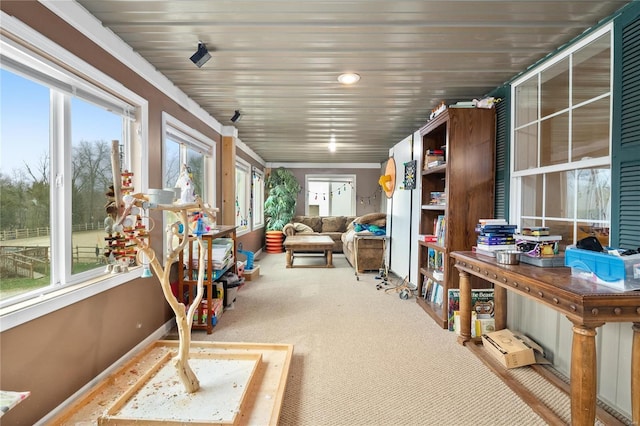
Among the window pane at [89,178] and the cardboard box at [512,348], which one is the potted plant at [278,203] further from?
Result: the cardboard box at [512,348]

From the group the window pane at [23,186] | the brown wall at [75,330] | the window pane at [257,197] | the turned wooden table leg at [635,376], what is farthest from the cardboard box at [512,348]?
the window pane at [257,197]

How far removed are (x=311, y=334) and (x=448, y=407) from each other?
123cm

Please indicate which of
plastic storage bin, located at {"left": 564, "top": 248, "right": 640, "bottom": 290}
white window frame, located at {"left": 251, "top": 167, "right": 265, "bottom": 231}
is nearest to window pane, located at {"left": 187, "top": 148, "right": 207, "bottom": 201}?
white window frame, located at {"left": 251, "top": 167, "right": 265, "bottom": 231}

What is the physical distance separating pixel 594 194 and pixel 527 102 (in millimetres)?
1012

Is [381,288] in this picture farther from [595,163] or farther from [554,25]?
[554,25]

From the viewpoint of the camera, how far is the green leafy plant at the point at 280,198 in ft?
→ 24.5

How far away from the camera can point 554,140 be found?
2.28m

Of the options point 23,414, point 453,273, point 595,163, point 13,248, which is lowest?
point 23,414

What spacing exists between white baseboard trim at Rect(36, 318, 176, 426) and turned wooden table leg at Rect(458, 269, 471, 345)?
2.48 metres

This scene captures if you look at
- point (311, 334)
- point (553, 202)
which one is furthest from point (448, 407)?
point (553, 202)

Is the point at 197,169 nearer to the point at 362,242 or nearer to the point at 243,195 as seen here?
the point at 243,195

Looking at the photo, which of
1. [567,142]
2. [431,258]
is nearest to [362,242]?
[431,258]

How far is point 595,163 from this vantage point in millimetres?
1898

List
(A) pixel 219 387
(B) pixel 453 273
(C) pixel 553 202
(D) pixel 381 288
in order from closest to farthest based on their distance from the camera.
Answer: (A) pixel 219 387, (C) pixel 553 202, (B) pixel 453 273, (D) pixel 381 288
